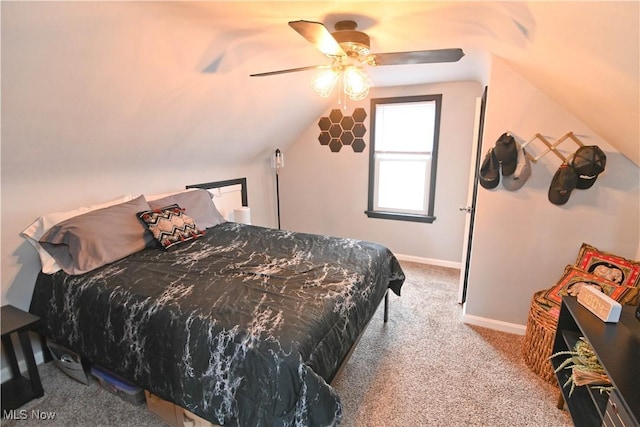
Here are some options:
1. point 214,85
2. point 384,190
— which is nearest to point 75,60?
point 214,85

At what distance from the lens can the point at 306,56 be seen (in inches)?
99.8

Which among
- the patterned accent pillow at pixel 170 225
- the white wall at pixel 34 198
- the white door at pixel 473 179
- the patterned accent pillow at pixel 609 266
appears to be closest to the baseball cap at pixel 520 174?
the white door at pixel 473 179

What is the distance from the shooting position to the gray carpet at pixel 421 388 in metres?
1.82

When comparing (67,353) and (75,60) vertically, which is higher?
(75,60)

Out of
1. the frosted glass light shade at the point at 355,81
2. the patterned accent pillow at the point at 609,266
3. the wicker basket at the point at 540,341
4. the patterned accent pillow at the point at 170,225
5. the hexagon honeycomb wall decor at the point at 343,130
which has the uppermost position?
the frosted glass light shade at the point at 355,81

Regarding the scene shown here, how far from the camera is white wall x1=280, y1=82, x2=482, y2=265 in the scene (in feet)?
11.8

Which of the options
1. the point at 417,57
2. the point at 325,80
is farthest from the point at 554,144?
the point at 325,80

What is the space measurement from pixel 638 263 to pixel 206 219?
329cm

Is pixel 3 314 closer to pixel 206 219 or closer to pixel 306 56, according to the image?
pixel 206 219

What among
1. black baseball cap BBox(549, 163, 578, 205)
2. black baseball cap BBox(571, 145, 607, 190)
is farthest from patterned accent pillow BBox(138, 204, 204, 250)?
black baseball cap BBox(571, 145, 607, 190)

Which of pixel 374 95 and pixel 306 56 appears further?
pixel 374 95

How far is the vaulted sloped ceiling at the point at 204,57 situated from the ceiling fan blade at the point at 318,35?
0.23 m

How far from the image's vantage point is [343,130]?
4.11 m

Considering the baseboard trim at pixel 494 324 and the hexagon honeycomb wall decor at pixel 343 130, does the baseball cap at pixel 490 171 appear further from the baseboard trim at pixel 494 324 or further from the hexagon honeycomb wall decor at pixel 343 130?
the hexagon honeycomb wall decor at pixel 343 130
